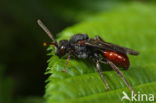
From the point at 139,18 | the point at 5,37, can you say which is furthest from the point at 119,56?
the point at 5,37

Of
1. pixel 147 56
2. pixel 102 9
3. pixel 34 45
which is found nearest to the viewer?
pixel 147 56

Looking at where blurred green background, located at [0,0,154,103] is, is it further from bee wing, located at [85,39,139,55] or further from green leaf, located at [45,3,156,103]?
bee wing, located at [85,39,139,55]

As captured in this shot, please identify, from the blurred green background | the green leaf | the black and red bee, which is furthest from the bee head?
the blurred green background

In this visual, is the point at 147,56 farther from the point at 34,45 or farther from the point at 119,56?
the point at 34,45

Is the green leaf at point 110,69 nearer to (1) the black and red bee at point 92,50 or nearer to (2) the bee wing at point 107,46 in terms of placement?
(1) the black and red bee at point 92,50

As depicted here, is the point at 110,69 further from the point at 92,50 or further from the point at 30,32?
the point at 30,32

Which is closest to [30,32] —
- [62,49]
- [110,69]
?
[62,49]
